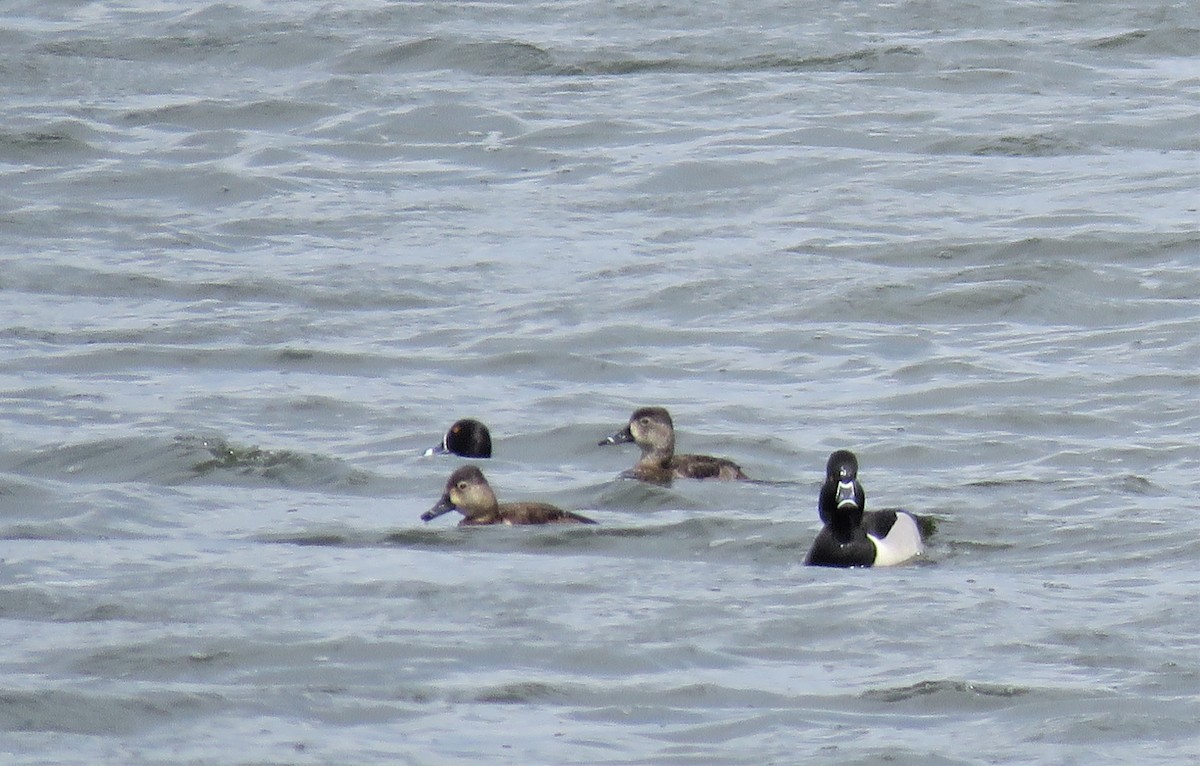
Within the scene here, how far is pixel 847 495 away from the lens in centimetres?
1016

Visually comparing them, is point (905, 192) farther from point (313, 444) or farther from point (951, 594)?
point (951, 594)

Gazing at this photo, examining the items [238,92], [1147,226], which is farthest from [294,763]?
[238,92]

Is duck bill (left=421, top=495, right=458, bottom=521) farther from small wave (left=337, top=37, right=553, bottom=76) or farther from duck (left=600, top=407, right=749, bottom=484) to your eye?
small wave (left=337, top=37, right=553, bottom=76)

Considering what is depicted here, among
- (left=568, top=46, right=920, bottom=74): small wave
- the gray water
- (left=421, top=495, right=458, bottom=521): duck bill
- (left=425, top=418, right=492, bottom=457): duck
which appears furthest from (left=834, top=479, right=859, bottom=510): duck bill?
(left=568, top=46, right=920, bottom=74): small wave

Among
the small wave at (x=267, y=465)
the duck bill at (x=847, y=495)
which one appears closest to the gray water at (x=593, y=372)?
the small wave at (x=267, y=465)

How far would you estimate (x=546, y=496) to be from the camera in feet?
37.5

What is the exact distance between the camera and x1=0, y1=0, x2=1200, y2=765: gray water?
777 centimetres

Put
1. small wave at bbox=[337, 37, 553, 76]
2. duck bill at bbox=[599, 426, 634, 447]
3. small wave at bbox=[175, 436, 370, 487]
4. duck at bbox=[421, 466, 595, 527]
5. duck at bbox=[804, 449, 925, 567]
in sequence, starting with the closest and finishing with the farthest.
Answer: duck at bbox=[804, 449, 925, 567], duck at bbox=[421, 466, 595, 527], small wave at bbox=[175, 436, 370, 487], duck bill at bbox=[599, 426, 634, 447], small wave at bbox=[337, 37, 553, 76]

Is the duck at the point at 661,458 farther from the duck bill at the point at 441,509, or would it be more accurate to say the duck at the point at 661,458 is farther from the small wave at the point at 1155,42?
the small wave at the point at 1155,42

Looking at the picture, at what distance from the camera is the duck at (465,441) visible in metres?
11.7

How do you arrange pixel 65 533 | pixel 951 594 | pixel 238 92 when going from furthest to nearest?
pixel 238 92 < pixel 65 533 < pixel 951 594

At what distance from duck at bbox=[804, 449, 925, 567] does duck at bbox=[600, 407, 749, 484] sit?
1.07 metres

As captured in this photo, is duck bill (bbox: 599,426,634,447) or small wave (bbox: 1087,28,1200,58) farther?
small wave (bbox: 1087,28,1200,58)

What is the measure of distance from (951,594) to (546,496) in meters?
2.78
